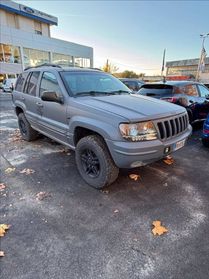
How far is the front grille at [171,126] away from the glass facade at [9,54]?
27997 millimetres

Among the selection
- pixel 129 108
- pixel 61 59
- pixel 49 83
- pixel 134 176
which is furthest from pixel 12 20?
pixel 134 176

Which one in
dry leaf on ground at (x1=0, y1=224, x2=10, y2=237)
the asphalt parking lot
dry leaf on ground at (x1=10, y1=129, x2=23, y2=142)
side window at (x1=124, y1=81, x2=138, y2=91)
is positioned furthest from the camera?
side window at (x1=124, y1=81, x2=138, y2=91)

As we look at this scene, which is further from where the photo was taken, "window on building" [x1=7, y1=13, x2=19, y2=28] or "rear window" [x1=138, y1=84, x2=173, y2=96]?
"window on building" [x1=7, y1=13, x2=19, y2=28]

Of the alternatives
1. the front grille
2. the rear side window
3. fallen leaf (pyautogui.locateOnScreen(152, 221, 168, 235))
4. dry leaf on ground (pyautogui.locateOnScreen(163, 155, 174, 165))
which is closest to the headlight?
the front grille

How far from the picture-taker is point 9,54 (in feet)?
86.7

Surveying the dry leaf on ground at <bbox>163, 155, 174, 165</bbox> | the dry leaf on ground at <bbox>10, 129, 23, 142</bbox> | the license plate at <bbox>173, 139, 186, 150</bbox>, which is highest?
the license plate at <bbox>173, 139, 186, 150</bbox>

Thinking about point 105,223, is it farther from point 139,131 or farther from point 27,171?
point 27,171

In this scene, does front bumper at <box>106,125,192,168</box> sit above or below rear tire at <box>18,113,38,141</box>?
above

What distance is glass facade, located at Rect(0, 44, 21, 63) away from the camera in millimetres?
25766

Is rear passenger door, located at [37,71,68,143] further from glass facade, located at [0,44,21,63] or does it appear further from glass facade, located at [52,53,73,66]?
glass facade, located at [52,53,73,66]

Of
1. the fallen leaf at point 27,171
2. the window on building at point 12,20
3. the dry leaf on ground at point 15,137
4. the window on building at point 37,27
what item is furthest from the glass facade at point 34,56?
the fallen leaf at point 27,171

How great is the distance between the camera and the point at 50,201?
2.99 meters

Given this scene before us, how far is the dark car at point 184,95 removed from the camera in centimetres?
605

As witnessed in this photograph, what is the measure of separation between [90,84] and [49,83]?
84 centimetres
